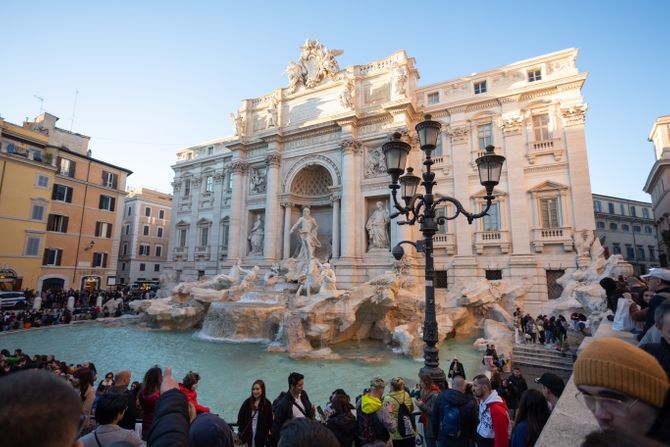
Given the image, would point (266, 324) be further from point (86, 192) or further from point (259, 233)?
point (86, 192)

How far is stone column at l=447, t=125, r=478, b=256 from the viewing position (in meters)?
16.6

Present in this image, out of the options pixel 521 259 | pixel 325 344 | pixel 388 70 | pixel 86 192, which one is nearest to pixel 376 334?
pixel 325 344

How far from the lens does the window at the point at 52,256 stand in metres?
21.4

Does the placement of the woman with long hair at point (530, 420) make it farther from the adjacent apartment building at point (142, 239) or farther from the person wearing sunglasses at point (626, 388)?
the adjacent apartment building at point (142, 239)

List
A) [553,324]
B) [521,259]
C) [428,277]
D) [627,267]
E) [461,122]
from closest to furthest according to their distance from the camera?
1. [428,277]
2. [553,324]
3. [627,267]
4. [521,259]
5. [461,122]

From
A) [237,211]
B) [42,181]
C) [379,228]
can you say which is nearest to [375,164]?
[379,228]

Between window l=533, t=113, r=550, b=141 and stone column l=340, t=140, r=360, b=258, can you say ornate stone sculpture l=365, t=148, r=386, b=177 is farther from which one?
window l=533, t=113, r=550, b=141

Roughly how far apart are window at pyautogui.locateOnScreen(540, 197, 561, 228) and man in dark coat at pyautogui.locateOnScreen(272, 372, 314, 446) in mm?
15623

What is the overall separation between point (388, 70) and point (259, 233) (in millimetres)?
12628

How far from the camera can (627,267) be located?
36.5 feet

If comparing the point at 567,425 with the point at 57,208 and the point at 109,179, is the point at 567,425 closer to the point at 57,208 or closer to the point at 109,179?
the point at 57,208

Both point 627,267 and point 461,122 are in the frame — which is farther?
point 461,122

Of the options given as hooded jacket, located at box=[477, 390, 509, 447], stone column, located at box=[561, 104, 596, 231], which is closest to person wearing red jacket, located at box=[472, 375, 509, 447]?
hooded jacket, located at box=[477, 390, 509, 447]

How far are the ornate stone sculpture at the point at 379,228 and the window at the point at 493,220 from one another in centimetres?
490
